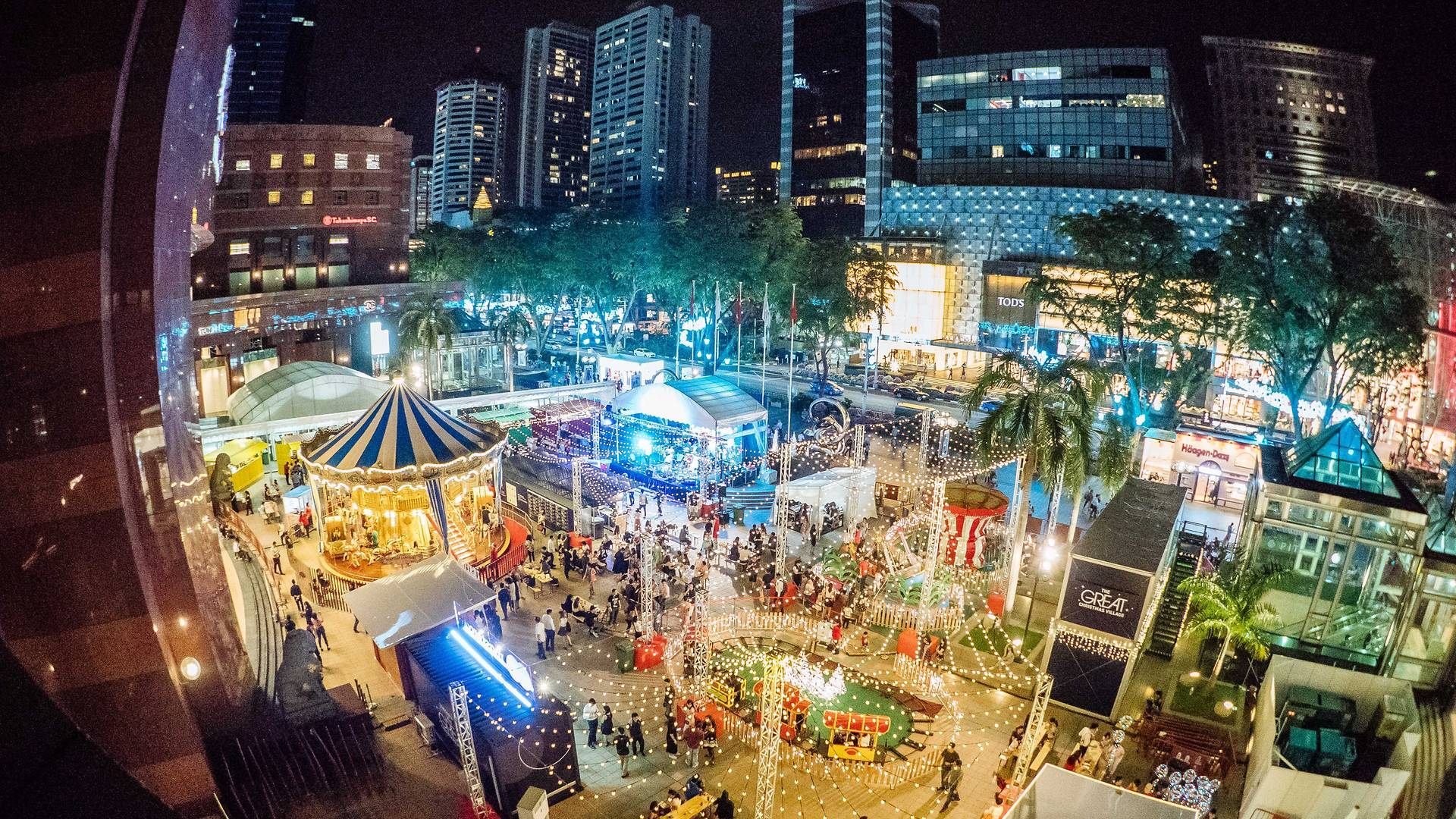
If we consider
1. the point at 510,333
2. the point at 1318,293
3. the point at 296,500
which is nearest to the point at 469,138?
the point at 510,333

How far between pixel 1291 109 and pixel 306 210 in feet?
287

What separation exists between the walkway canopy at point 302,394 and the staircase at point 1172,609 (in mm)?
23114

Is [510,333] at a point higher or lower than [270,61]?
lower

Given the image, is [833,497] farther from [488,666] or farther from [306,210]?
[306,210]

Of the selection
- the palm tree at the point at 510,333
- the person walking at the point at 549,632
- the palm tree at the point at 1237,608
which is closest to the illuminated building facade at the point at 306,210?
the palm tree at the point at 510,333

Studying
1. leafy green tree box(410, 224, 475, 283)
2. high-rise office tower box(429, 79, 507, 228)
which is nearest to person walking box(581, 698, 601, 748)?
leafy green tree box(410, 224, 475, 283)

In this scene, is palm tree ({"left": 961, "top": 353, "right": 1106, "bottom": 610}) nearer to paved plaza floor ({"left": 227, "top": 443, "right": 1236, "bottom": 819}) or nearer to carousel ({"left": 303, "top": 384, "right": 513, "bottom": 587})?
paved plaza floor ({"left": 227, "top": 443, "right": 1236, "bottom": 819})

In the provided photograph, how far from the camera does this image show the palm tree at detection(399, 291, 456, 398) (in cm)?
3266

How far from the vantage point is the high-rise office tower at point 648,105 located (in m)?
120

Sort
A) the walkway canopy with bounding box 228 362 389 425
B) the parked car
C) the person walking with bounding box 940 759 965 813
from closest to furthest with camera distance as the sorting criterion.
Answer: the person walking with bounding box 940 759 965 813 < the walkway canopy with bounding box 228 362 389 425 < the parked car

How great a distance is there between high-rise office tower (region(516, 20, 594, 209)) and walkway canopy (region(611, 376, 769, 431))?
401 ft

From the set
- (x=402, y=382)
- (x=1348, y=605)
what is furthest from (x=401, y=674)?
(x=1348, y=605)

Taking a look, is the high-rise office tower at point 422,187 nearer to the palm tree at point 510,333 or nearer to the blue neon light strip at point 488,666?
the palm tree at point 510,333

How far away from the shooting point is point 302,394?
24938 millimetres
